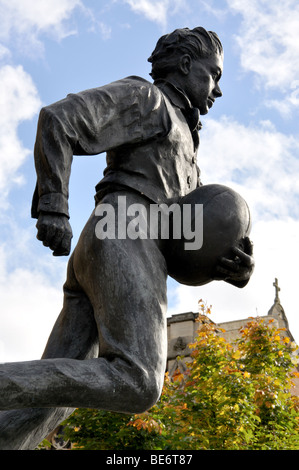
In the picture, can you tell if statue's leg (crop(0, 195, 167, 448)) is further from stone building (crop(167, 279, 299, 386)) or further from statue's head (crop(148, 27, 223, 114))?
stone building (crop(167, 279, 299, 386))

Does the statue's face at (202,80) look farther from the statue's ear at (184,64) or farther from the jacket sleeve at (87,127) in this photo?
the jacket sleeve at (87,127)

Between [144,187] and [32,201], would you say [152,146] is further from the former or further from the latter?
[32,201]

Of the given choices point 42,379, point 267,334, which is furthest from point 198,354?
point 42,379

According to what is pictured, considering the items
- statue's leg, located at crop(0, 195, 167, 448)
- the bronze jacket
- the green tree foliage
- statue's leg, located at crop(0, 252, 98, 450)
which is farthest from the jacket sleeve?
the green tree foliage

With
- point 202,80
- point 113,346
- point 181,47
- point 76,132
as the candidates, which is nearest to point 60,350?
point 113,346

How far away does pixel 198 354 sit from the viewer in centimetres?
1308

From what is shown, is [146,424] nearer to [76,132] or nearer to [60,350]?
[60,350]

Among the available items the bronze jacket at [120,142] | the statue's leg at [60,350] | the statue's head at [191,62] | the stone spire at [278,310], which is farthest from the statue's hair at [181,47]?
the stone spire at [278,310]

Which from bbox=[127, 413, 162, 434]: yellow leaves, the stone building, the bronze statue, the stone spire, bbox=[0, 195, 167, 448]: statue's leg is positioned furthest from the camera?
the stone spire

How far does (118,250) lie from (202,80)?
147cm

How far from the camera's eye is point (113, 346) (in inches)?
132

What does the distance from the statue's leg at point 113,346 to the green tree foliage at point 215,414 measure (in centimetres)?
755

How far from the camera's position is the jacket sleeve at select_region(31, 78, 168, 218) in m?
3.56

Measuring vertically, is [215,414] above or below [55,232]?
above
